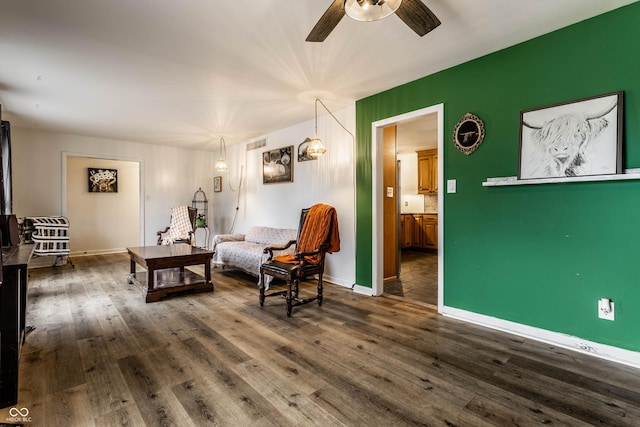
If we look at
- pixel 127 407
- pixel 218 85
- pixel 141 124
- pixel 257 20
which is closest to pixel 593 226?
pixel 257 20

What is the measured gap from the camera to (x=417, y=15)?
5.94ft

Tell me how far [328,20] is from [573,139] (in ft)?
6.57

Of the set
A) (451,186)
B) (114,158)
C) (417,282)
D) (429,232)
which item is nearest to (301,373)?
(451,186)

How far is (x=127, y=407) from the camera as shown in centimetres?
161

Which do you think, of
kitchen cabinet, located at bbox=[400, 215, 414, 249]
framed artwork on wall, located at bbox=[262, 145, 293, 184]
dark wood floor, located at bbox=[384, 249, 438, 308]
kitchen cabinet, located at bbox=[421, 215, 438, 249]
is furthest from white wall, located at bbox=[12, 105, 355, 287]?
kitchen cabinet, located at bbox=[421, 215, 438, 249]

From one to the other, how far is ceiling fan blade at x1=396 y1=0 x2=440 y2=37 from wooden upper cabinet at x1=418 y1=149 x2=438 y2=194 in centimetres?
540

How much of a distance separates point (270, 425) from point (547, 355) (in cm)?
203

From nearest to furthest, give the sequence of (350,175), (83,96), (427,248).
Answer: (83,96), (350,175), (427,248)

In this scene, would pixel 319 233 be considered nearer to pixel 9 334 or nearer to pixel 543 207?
pixel 543 207

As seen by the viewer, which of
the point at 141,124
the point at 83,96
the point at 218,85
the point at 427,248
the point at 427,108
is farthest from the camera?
the point at 427,248

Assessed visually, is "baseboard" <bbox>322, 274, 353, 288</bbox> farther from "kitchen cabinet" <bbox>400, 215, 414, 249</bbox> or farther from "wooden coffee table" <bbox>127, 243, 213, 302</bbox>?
"kitchen cabinet" <bbox>400, 215, 414, 249</bbox>

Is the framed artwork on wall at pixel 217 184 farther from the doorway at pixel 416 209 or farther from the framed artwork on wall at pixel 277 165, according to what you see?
the doorway at pixel 416 209

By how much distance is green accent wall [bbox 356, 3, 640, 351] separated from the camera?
2.08 meters

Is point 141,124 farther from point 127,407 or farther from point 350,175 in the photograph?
point 127,407
